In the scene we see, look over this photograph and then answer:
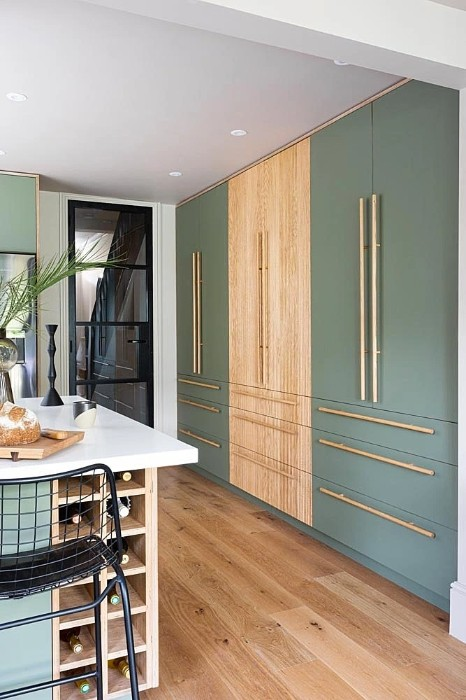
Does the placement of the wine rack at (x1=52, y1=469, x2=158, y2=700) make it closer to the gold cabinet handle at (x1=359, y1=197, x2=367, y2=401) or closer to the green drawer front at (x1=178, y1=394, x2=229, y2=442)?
the gold cabinet handle at (x1=359, y1=197, x2=367, y2=401)

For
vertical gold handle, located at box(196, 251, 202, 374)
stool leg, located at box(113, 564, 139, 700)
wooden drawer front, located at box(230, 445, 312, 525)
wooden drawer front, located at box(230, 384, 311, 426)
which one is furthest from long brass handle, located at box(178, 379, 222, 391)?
stool leg, located at box(113, 564, 139, 700)

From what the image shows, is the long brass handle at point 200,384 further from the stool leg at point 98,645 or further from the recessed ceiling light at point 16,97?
the stool leg at point 98,645

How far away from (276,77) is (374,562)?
7.86ft

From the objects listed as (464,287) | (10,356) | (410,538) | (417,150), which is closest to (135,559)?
(10,356)

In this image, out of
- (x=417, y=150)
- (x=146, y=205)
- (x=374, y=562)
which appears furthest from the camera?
(x=146, y=205)

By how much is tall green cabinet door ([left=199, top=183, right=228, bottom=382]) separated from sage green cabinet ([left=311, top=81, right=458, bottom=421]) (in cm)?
→ 124

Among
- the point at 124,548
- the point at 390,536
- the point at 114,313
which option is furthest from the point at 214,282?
the point at 124,548

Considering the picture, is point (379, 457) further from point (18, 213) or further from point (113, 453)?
point (18, 213)

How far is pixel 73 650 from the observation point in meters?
1.82

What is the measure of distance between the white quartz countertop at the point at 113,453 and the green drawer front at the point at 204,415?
89.1 inches

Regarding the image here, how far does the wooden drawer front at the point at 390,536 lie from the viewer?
2.54m

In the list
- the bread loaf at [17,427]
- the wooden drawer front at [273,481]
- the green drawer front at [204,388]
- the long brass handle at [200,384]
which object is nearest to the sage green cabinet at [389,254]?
the wooden drawer front at [273,481]

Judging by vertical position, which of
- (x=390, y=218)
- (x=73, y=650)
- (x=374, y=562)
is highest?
(x=390, y=218)

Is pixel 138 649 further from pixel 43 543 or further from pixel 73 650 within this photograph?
pixel 43 543
